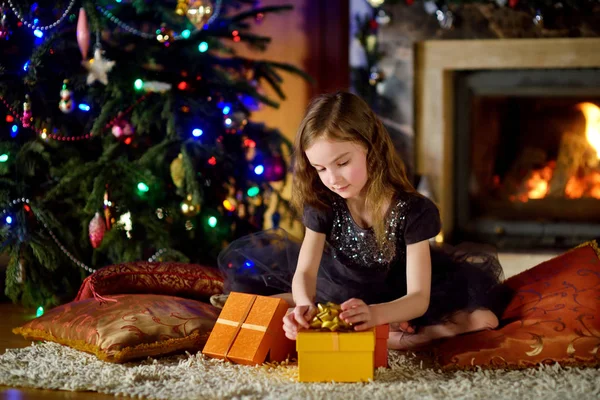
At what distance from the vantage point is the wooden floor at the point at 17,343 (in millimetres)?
1646

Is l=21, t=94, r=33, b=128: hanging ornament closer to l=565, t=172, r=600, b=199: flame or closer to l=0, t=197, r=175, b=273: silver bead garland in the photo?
l=0, t=197, r=175, b=273: silver bead garland

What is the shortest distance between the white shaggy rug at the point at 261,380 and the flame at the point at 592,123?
2031 mm

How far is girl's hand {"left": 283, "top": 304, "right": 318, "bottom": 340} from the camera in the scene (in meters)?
1.68

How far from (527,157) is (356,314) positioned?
7.52 feet

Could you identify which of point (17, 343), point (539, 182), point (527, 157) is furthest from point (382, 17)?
point (17, 343)

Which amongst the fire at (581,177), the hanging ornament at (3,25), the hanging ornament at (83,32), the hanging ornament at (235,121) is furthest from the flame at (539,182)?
the hanging ornament at (3,25)

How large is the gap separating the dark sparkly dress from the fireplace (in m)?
1.55

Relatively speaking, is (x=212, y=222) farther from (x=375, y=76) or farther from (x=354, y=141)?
(x=375, y=76)

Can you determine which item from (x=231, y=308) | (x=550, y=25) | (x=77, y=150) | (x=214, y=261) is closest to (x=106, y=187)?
(x=77, y=150)

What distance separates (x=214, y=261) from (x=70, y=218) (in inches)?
20.4

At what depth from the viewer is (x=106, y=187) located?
8.23ft

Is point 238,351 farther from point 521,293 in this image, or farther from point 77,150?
point 77,150

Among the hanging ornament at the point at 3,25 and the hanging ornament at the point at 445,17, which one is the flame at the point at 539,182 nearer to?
the hanging ornament at the point at 445,17

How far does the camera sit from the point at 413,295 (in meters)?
1.80
